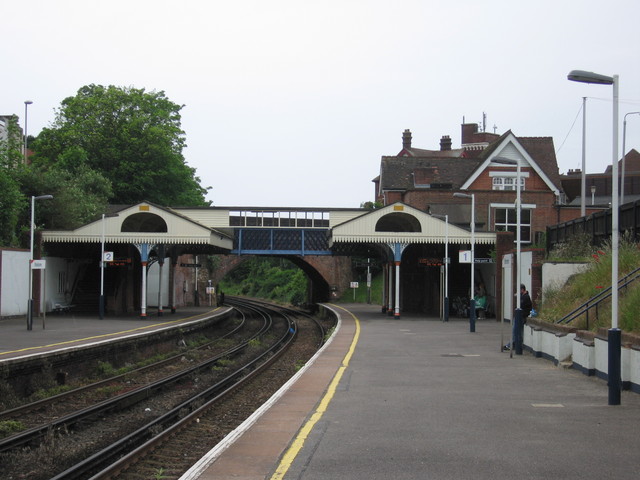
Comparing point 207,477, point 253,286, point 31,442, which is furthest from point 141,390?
point 253,286

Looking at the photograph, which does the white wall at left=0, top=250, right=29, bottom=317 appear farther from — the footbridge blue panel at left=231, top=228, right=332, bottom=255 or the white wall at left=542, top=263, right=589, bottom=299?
the white wall at left=542, top=263, right=589, bottom=299

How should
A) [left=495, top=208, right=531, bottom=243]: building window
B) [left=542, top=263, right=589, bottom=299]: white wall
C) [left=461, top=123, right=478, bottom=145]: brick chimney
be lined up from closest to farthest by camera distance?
1. [left=542, top=263, right=589, bottom=299]: white wall
2. [left=495, top=208, right=531, bottom=243]: building window
3. [left=461, top=123, right=478, bottom=145]: brick chimney

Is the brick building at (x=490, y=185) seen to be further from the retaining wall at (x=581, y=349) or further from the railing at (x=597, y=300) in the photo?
the railing at (x=597, y=300)

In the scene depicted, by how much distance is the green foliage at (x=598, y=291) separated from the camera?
12594mm

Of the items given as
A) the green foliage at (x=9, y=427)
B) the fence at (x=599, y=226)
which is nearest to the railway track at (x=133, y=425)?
the green foliage at (x=9, y=427)

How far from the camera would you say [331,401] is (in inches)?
408

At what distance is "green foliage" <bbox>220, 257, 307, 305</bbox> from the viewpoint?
75544 millimetres

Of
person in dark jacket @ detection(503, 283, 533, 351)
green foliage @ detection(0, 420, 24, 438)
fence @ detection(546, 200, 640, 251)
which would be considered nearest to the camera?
green foliage @ detection(0, 420, 24, 438)

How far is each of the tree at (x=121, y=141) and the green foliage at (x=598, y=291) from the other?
127ft

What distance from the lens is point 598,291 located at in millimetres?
16047

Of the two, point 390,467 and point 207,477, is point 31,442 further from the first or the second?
point 390,467

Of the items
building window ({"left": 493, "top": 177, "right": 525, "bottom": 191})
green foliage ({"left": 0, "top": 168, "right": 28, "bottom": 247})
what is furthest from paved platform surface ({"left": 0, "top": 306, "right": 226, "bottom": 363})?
building window ({"left": 493, "top": 177, "right": 525, "bottom": 191})

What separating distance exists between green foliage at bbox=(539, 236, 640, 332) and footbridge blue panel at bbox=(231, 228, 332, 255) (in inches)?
775

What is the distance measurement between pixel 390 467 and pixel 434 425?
6.80ft
